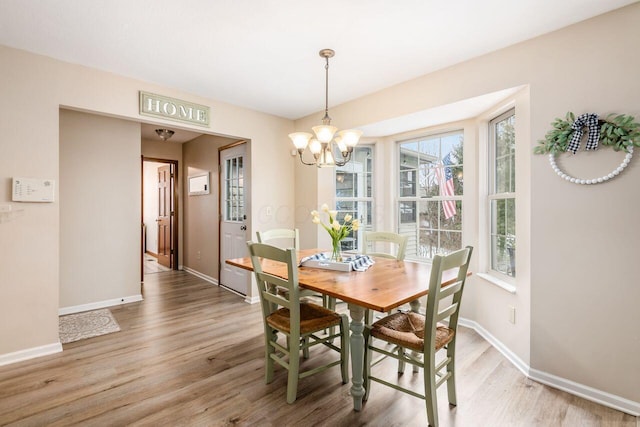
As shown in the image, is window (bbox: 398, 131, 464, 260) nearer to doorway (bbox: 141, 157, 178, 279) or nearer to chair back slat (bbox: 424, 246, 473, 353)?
chair back slat (bbox: 424, 246, 473, 353)

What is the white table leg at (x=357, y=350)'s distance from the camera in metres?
1.84

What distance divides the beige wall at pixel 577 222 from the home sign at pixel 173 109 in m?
2.81

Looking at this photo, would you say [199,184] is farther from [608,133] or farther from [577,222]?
[608,133]

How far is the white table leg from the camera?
1.84 meters

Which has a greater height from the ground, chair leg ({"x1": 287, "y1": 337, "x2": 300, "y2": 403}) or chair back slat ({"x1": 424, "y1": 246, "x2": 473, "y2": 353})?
chair back slat ({"x1": 424, "y1": 246, "x2": 473, "y2": 353})

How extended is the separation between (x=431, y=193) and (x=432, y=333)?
7.41ft

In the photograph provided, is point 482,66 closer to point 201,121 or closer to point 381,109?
point 381,109

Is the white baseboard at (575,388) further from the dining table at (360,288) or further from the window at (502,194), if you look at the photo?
the dining table at (360,288)

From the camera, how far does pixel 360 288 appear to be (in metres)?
1.83

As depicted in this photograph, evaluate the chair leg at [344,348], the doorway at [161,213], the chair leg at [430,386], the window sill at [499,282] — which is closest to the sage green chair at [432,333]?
the chair leg at [430,386]

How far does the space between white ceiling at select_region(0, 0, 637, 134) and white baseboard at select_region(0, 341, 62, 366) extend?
2.41m

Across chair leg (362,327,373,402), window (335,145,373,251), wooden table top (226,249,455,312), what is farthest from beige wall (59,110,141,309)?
chair leg (362,327,373,402)

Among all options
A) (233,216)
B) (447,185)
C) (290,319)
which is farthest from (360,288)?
(233,216)

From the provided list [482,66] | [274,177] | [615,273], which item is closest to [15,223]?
[274,177]
